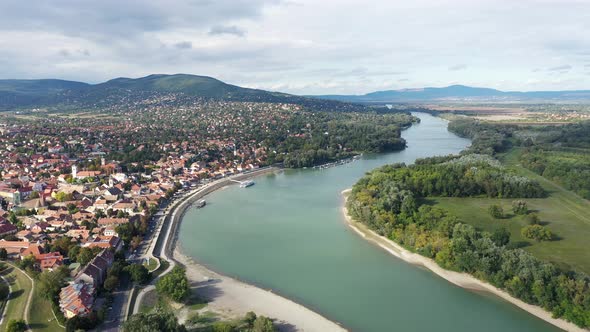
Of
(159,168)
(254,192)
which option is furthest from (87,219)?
(159,168)

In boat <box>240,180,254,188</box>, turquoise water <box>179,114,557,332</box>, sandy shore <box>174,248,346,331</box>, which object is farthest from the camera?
boat <box>240,180,254,188</box>

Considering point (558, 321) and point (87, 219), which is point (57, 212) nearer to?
point (87, 219)

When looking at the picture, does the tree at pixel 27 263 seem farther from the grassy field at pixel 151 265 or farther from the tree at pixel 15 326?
the tree at pixel 15 326

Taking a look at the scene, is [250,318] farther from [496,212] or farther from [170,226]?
[496,212]

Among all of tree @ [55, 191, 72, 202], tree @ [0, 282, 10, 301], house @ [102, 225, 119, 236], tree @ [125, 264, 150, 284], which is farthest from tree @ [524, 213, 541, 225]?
tree @ [55, 191, 72, 202]

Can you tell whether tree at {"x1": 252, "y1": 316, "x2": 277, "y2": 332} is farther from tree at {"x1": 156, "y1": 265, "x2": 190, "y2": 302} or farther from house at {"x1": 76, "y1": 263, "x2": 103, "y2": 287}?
house at {"x1": 76, "y1": 263, "x2": 103, "y2": 287}

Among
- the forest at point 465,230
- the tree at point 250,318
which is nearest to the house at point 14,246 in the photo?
the tree at point 250,318
